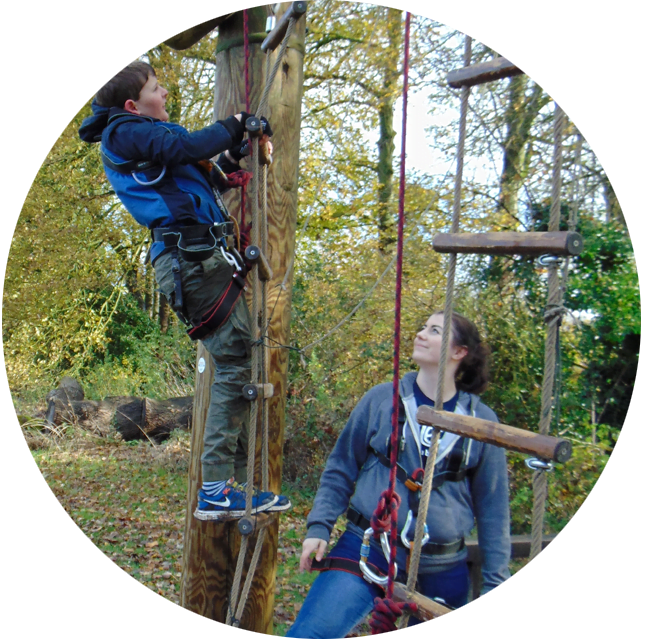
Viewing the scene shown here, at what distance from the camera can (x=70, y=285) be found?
9648 mm

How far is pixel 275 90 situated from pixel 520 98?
3.36 metres

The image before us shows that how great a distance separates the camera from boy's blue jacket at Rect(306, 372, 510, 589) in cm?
209

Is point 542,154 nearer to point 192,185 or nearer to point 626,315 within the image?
point 626,315

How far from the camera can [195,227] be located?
212 centimetres

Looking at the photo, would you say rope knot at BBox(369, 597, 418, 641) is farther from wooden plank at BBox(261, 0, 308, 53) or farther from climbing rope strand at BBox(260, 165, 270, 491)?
wooden plank at BBox(261, 0, 308, 53)

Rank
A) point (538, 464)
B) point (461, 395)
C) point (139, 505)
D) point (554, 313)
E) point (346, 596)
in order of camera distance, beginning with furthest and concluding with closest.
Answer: point (139, 505)
point (461, 395)
point (346, 596)
point (554, 313)
point (538, 464)

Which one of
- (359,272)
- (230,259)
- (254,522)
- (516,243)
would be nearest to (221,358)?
(230,259)

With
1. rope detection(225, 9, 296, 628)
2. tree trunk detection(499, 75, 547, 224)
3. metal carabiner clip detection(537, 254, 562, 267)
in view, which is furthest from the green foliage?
rope detection(225, 9, 296, 628)

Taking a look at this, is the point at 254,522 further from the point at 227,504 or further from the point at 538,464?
the point at 538,464

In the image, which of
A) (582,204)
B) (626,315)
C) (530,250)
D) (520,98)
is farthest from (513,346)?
(530,250)

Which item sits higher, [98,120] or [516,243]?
[98,120]

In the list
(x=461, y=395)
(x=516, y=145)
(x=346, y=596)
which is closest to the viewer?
(x=346, y=596)

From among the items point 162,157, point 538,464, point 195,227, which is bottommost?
point 538,464

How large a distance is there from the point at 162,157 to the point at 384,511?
4.87ft
